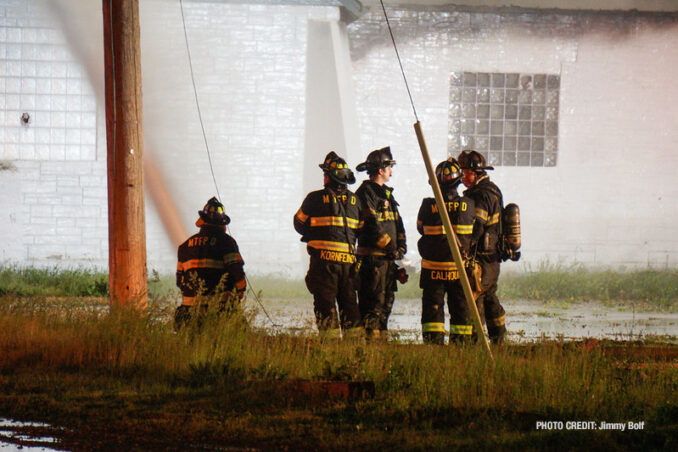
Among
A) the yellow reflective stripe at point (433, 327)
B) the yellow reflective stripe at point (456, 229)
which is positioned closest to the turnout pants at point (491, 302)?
the yellow reflective stripe at point (456, 229)

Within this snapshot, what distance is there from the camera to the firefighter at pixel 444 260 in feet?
24.8

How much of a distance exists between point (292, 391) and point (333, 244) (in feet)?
7.30

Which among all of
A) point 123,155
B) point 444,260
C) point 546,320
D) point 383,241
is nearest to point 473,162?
point 444,260

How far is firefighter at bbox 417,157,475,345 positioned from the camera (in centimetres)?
756

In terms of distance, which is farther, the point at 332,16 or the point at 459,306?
the point at 332,16

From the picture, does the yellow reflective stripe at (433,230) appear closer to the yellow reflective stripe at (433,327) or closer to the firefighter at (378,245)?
the firefighter at (378,245)

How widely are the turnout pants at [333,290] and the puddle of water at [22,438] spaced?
2.97 m

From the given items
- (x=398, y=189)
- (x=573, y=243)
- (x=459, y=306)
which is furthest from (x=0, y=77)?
(x=573, y=243)

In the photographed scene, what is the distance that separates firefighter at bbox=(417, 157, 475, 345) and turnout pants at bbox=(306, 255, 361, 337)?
2.23 feet

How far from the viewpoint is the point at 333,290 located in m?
7.50

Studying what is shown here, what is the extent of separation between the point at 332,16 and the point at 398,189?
3.25m

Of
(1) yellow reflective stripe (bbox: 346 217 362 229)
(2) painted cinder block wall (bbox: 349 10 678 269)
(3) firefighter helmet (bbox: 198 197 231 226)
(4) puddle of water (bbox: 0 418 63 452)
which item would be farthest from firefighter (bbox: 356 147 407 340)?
(2) painted cinder block wall (bbox: 349 10 678 269)

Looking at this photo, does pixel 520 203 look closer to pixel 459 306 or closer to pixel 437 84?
pixel 437 84

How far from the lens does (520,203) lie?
14.8 m
